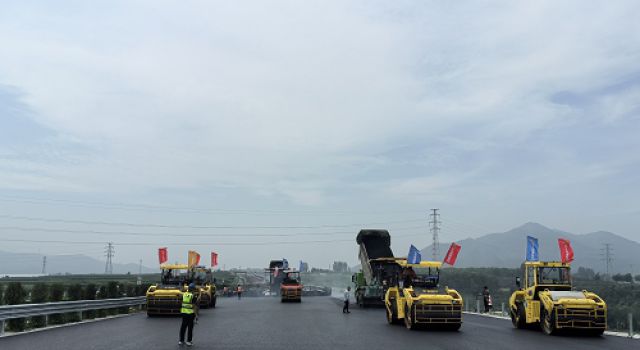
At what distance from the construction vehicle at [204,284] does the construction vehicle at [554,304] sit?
1644 cm

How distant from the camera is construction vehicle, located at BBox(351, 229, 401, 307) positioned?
32844mm

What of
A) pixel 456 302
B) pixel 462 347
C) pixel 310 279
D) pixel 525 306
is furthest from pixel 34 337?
pixel 310 279

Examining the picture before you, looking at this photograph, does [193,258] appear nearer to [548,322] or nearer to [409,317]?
[409,317]

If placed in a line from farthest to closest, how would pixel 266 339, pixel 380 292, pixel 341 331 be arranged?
pixel 380 292 < pixel 341 331 < pixel 266 339

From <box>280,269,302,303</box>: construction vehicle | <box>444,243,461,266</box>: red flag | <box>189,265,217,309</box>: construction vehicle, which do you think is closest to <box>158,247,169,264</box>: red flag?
<box>189,265,217,309</box>: construction vehicle

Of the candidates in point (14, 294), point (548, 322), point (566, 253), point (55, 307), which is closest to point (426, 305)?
point (548, 322)

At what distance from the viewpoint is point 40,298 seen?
22062 millimetres

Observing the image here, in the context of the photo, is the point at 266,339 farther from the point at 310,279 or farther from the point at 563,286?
the point at 310,279

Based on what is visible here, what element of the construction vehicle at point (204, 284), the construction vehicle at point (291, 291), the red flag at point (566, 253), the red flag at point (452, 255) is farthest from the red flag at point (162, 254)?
the red flag at point (566, 253)

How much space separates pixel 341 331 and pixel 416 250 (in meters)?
9.87

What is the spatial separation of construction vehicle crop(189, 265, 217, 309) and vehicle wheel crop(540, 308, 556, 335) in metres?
17.4

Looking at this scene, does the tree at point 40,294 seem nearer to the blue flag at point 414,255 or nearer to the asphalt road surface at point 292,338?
the asphalt road surface at point 292,338

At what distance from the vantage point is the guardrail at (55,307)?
53.5 ft

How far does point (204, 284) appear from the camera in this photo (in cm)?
3281
